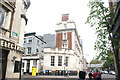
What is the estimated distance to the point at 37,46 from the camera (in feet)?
112

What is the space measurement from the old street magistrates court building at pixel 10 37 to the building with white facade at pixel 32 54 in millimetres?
18626

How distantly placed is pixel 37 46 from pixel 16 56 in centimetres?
2439

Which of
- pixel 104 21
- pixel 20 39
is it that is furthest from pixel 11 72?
pixel 104 21

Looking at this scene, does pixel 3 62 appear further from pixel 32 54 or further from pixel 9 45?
pixel 32 54

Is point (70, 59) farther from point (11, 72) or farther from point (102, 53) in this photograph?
point (102, 53)

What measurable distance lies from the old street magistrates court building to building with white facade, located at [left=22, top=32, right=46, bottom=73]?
733 inches

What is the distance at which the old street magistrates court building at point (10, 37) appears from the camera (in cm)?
824

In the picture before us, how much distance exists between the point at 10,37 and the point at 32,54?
70.4ft

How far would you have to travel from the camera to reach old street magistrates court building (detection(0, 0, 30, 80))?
8242 mm

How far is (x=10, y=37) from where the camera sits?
9.16 m

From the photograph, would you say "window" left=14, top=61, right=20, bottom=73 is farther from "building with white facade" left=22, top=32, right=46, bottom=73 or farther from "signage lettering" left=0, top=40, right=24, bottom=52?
"building with white facade" left=22, top=32, right=46, bottom=73

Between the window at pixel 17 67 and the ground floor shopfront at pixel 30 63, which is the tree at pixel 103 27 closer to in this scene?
the window at pixel 17 67

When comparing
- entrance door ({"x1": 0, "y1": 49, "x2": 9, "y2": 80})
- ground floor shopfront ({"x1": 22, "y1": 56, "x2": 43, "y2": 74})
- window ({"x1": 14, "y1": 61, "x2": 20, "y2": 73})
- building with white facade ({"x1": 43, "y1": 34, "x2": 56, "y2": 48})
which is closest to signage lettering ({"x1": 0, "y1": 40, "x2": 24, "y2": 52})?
entrance door ({"x1": 0, "y1": 49, "x2": 9, "y2": 80})

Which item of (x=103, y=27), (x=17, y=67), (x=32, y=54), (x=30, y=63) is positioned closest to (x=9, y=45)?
(x=17, y=67)
